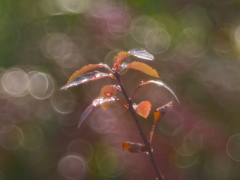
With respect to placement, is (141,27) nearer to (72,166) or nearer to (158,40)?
(158,40)

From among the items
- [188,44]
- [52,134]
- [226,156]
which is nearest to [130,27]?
[188,44]

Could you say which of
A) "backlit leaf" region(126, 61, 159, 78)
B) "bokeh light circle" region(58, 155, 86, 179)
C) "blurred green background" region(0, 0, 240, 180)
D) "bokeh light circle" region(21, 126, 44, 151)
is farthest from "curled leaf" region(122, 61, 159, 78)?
"bokeh light circle" region(58, 155, 86, 179)

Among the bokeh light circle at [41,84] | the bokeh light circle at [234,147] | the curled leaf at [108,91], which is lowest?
the bokeh light circle at [234,147]

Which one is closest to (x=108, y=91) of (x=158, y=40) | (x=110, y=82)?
(x=158, y=40)

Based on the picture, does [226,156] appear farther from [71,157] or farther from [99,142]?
[71,157]

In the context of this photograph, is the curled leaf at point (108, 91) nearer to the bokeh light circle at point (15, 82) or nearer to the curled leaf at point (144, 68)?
the curled leaf at point (144, 68)

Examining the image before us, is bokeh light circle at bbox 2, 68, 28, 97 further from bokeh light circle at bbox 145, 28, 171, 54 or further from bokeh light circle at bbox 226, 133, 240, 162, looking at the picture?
bokeh light circle at bbox 226, 133, 240, 162

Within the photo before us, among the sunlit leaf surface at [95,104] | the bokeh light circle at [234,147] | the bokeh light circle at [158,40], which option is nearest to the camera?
the sunlit leaf surface at [95,104]

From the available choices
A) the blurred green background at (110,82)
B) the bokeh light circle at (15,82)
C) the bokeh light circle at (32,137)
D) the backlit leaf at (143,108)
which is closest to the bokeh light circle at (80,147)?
the blurred green background at (110,82)
